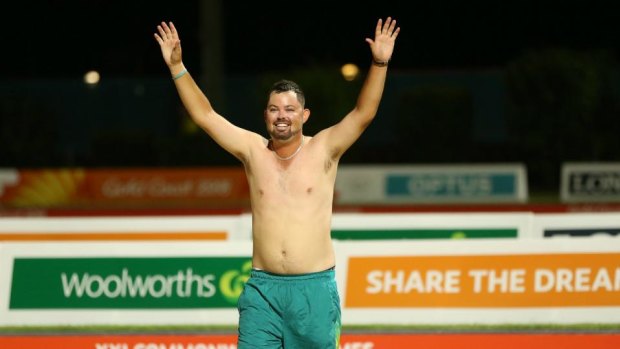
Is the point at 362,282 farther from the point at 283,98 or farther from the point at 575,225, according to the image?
the point at 283,98

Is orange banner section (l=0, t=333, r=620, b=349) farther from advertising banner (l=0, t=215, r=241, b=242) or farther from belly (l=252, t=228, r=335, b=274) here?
belly (l=252, t=228, r=335, b=274)

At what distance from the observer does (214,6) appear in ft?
108

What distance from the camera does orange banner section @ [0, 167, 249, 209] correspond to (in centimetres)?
2752

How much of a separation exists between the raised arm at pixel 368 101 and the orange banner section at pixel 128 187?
21.4 metres

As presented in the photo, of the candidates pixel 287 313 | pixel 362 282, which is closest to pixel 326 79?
pixel 362 282

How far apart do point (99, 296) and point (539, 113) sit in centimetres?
2635

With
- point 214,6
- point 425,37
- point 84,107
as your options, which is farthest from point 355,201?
point 425,37

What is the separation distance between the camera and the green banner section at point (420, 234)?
39.3 feet

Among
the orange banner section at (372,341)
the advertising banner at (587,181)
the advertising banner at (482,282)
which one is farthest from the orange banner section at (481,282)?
the advertising banner at (587,181)

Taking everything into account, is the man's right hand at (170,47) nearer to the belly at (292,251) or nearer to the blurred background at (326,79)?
the belly at (292,251)

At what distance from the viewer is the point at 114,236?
1209 centimetres

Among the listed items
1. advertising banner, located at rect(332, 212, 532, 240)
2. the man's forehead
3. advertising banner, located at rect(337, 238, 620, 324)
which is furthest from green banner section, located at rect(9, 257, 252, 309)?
the man's forehead

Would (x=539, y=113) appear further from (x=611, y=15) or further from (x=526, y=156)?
(x=611, y=15)

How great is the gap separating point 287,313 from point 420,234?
6394 mm
